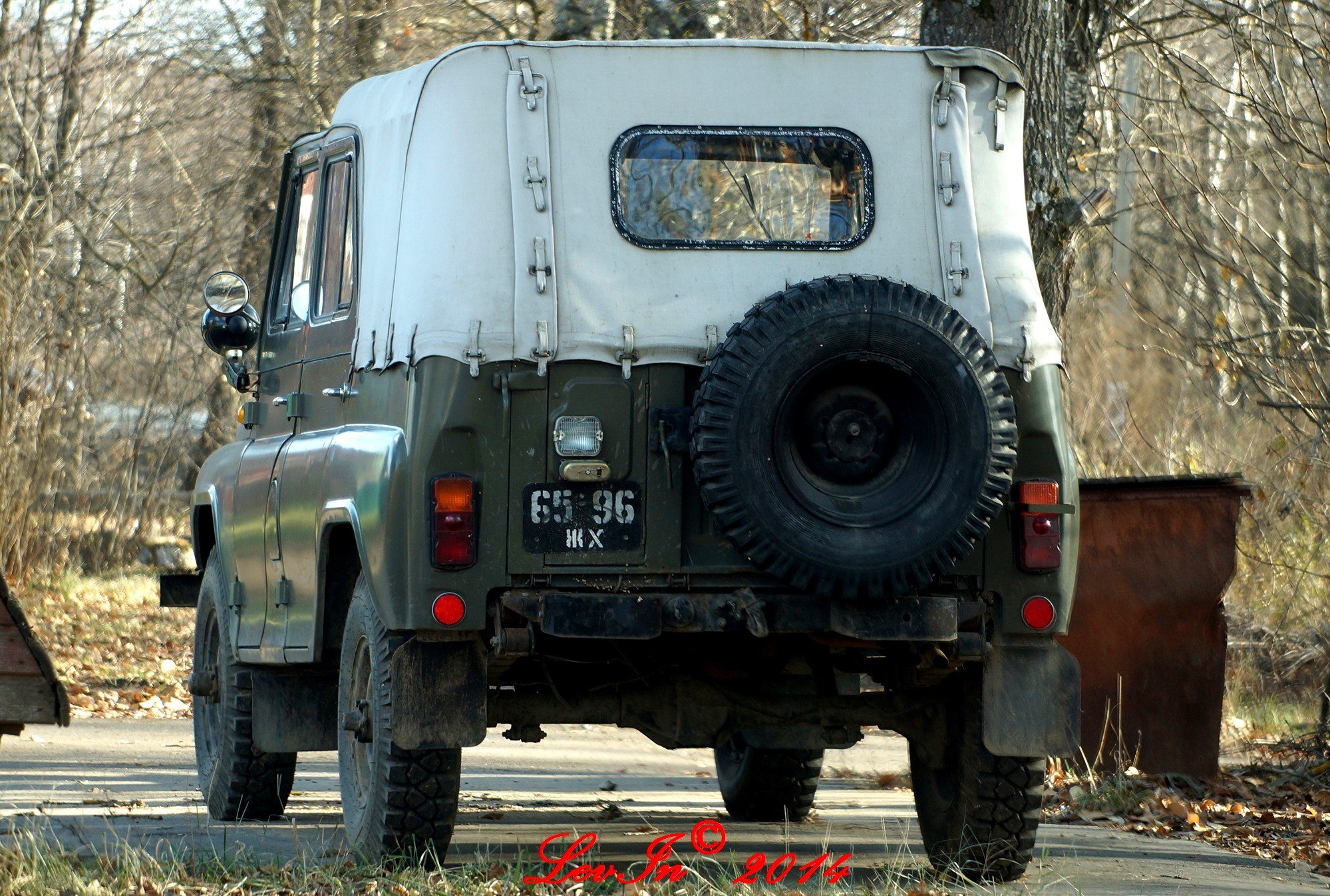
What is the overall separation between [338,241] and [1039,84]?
13.4 ft

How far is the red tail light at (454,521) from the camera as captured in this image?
5266 mm

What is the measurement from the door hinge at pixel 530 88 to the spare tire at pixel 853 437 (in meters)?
1.01

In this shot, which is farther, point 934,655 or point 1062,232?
point 1062,232

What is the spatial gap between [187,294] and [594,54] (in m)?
17.3

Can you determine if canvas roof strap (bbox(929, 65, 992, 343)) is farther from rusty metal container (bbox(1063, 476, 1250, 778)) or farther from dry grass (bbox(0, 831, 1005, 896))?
Result: rusty metal container (bbox(1063, 476, 1250, 778))

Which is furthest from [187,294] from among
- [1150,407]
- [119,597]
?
[1150,407]

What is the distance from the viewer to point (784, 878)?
5.74m

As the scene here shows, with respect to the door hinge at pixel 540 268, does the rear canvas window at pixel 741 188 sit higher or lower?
higher

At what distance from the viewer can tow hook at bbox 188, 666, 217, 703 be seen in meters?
7.68

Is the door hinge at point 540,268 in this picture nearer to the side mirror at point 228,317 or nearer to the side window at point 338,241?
the side window at point 338,241

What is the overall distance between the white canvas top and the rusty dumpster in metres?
1.43

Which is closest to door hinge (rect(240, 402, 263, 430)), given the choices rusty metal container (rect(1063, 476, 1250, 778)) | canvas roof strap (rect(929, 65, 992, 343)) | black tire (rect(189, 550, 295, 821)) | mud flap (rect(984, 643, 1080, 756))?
black tire (rect(189, 550, 295, 821))

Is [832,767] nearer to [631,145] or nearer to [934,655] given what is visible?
[934,655]

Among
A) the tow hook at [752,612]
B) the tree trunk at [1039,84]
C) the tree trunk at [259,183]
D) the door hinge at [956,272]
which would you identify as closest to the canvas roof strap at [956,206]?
the door hinge at [956,272]
